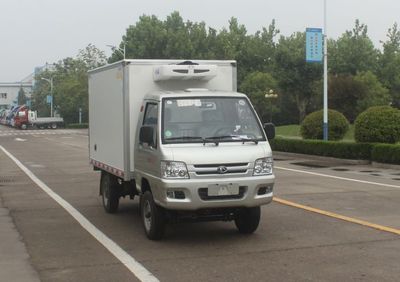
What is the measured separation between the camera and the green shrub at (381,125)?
2242 cm

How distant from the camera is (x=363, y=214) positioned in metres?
10.4

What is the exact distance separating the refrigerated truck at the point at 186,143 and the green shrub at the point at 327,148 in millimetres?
14318

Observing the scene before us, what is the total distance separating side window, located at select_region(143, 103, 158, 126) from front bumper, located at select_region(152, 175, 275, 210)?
1.01 m

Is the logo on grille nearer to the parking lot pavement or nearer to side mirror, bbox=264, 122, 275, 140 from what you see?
side mirror, bbox=264, 122, 275, 140

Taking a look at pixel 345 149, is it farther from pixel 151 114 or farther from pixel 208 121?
pixel 151 114

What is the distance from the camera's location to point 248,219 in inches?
344

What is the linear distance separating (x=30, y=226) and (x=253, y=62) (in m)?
61.5

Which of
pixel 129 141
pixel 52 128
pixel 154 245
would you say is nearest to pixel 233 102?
pixel 129 141

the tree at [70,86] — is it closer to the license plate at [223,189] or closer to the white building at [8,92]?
the license plate at [223,189]

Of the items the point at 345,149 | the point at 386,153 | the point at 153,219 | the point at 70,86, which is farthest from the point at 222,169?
the point at 70,86

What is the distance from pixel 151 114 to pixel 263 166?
72.0 inches

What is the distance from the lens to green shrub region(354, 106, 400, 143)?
73.6 ft

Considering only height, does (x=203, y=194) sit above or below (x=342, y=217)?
above

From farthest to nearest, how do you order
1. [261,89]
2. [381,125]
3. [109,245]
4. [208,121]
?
1. [261,89]
2. [381,125]
3. [208,121]
4. [109,245]
